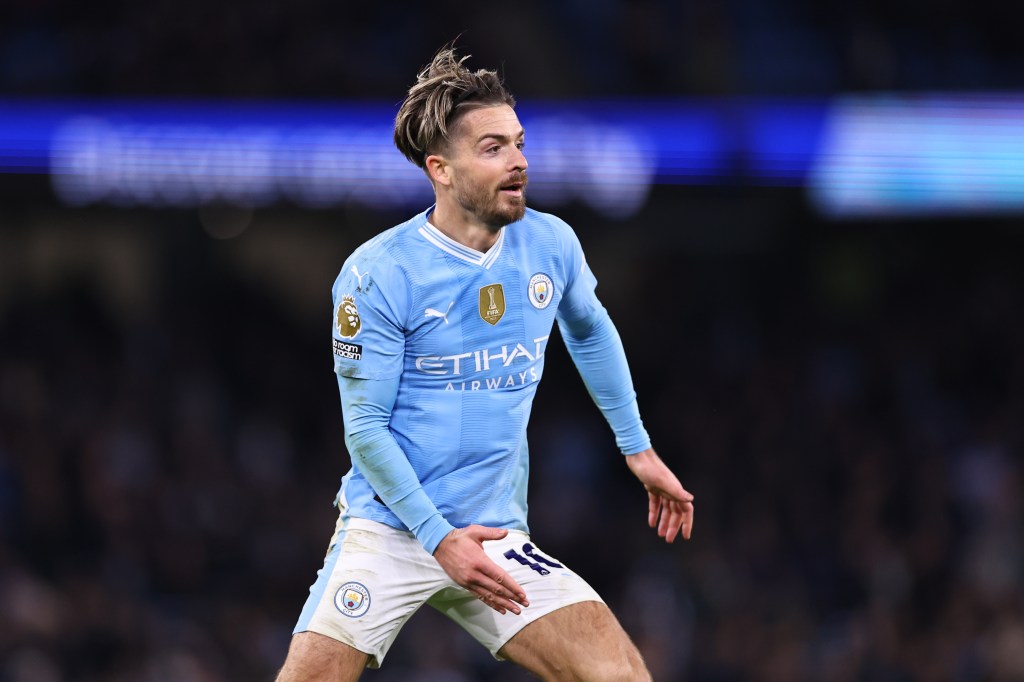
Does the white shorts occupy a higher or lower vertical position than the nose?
lower

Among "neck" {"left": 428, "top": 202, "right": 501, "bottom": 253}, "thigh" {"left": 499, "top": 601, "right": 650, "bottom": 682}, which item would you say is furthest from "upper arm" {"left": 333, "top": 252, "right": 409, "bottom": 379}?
"thigh" {"left": 499, "top": 601, "right": 650, "bottom": 682}

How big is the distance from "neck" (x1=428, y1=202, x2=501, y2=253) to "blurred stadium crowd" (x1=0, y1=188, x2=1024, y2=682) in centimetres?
621

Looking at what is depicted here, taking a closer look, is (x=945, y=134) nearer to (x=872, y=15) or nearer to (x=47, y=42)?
(x=872, y=15)

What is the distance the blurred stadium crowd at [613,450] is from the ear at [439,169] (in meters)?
6.32

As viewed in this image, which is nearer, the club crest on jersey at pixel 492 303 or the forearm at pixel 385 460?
the forearm at pixel 385 460

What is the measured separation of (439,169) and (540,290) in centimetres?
51

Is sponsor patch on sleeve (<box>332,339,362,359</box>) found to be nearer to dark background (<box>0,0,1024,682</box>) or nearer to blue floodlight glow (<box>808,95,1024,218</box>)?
dark background (<box>0,0,1024,682</box>)

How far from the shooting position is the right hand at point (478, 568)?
171 inches

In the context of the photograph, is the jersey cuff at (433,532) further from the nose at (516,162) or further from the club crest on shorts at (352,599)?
the nose at (516,162)

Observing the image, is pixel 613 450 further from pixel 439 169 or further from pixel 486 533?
pixel 486 533

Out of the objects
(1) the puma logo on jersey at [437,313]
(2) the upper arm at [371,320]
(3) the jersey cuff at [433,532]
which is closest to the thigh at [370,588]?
(3) the jersey cuff at [433,532]

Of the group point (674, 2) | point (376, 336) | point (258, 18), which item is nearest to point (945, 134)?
point (674, 2)

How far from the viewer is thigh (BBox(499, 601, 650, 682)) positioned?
4672 mm

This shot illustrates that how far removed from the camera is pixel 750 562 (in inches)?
447
